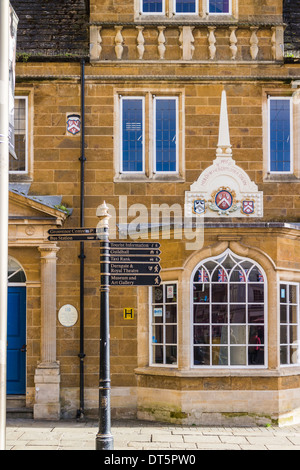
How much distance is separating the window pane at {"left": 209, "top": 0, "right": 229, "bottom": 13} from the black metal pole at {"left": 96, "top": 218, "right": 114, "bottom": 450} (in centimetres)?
626

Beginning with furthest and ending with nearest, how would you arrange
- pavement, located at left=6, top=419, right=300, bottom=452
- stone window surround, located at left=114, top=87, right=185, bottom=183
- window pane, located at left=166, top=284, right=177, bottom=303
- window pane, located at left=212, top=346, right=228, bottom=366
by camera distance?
stone window surround, located at left=114, top=87, right=185, bottom=183, window pane, located at left=166, top=284, right=177, bottom=303, window pane, located at left=212, top=346, right=228, bottom=366, pavement, located at left=6, top=419, right=300, bottom=452

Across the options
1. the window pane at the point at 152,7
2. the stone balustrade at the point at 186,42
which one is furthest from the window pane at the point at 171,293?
the window pane at the point at 152,7

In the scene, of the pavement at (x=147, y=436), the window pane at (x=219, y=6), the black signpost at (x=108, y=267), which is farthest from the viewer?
the window pane at (x=219, y=6)

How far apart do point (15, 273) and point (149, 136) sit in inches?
144

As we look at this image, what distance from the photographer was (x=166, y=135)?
14617mm

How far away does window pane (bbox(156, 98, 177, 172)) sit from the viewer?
1456 cm

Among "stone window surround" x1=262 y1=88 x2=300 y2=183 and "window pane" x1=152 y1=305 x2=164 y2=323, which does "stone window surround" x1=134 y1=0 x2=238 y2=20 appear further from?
"window pane" x1=152 y1=305 x2=164 y2=323

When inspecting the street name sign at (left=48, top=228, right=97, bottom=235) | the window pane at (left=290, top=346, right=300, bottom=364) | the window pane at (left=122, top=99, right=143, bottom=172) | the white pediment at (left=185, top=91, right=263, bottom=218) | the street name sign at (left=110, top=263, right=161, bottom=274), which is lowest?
the window pane at (left=290, top=346, right=300, bottom=364)

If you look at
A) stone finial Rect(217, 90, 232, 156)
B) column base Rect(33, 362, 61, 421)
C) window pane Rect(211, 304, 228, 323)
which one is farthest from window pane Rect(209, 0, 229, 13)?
column base Rect(33, 362, 61, 421)

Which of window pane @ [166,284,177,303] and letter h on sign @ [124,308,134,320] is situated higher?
window pane @ [166,284,177,303]

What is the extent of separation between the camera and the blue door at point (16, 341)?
14281 mm

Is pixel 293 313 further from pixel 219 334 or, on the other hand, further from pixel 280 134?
pixel 280 134

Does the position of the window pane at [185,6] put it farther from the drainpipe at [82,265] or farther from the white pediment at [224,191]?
the drainpipe at [82,265]

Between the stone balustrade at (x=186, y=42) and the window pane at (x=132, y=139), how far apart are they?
3.33 feet
